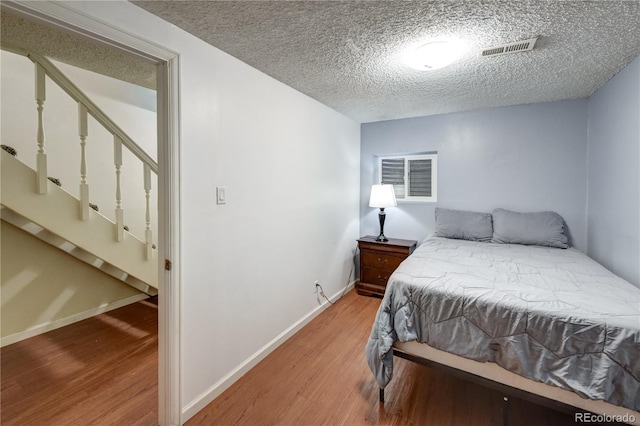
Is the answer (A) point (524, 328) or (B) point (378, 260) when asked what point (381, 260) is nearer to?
(B) point (378, 260)

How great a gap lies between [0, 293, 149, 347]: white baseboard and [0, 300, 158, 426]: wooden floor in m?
0.06

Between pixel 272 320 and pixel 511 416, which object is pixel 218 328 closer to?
pixel 272 320

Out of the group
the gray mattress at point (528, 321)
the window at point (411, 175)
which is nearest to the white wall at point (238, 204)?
the gray mattress at point (528, 321)

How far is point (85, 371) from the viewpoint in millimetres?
1938

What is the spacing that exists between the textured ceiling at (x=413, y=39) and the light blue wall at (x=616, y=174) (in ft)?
0.62

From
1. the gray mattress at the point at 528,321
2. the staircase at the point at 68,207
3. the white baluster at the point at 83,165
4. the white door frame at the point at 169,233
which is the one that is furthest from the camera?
the white baluster at the point at 83,165

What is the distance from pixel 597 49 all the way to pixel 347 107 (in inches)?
76.2

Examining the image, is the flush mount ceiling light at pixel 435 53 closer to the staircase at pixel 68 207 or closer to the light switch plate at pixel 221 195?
the light switch plate at pixel 221 195

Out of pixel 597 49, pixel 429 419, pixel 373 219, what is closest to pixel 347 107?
pixel 373 219

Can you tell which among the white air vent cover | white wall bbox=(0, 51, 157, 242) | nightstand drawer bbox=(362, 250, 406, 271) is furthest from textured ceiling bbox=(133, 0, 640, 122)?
white wall bbox=(0, 51, 157, 242)

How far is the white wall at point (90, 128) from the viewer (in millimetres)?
2277

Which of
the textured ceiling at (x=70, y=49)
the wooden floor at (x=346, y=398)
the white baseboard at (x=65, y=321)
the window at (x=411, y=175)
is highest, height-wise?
the textured ceiling at (x=70, y=49)

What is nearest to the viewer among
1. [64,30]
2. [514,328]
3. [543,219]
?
[64,30]

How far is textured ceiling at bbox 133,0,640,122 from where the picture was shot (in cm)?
135
